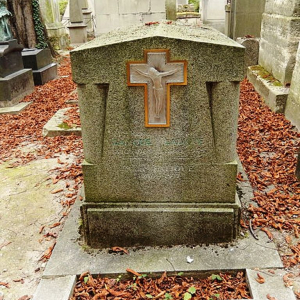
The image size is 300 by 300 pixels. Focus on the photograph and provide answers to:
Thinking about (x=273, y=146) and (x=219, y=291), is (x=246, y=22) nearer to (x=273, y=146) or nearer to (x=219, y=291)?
(x=273, y=146)

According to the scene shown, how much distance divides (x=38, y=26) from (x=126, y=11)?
9.87 ft

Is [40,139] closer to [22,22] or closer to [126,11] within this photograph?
[22,22]

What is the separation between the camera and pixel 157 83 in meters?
2.50

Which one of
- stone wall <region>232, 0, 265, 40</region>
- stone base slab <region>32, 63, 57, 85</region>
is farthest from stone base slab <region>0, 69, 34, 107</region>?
stone wall <region>232, 0, 265, 40</region>

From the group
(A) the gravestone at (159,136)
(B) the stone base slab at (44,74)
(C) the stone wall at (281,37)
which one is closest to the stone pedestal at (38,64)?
(B) the stone base slab at (44,74)

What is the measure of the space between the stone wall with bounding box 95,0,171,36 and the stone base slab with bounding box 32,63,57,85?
11.2ft

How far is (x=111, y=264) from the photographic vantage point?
273 cm

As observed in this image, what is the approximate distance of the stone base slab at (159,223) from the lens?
9.23 ft

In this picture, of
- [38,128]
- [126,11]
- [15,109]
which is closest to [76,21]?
[126,11]

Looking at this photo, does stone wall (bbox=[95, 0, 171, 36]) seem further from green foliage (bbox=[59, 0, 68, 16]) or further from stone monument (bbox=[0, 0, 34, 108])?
green foliage (bbox=[59, 0, 68, 16])

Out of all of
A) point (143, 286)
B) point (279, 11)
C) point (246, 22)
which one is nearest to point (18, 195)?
point (143, 286)

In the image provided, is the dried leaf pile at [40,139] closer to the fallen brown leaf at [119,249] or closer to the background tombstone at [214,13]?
the fallen brown leaf at [119,249]

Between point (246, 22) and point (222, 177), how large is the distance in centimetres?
884

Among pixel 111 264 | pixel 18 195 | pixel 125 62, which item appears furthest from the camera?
pixel 18 195
